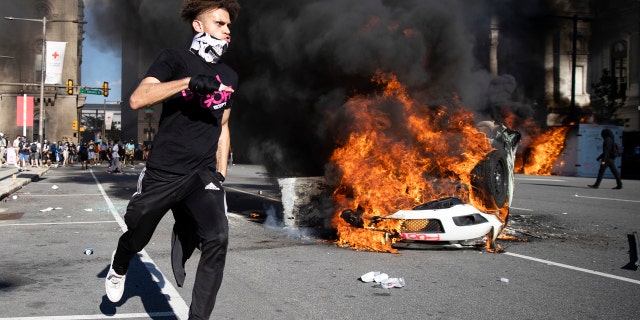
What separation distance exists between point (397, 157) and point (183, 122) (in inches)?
167

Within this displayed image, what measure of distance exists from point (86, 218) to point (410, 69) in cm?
557

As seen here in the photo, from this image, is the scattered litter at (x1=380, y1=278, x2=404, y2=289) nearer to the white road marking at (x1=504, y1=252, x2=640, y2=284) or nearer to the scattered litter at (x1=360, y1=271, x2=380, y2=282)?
Result: the scattered litter at (x1=360, y1=271, x2=380, y2=282)

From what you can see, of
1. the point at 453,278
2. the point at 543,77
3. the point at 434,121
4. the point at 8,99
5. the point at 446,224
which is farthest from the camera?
the point at 8,99

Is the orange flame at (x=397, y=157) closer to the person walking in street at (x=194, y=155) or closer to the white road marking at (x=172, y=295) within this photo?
the white road marking at (x=172, y=295)

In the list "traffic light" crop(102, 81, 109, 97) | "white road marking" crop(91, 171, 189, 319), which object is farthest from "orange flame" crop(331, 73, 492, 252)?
"traffic light" crop(102, 81, 109, 97)

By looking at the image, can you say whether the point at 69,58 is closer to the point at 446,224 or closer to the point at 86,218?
the point at 86,218

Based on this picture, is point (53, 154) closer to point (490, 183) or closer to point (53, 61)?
point (53, 61)

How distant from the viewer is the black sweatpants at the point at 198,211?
3.01m

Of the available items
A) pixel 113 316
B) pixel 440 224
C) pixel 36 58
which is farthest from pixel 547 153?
pixel 36 58

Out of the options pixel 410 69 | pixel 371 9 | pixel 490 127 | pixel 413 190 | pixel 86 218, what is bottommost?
pixel 86 218

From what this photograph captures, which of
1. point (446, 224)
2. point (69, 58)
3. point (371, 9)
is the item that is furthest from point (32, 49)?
point (446, 224)

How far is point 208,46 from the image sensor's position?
3.21 metres

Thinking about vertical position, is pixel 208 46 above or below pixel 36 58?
below

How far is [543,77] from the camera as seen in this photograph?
1409 centimetres
